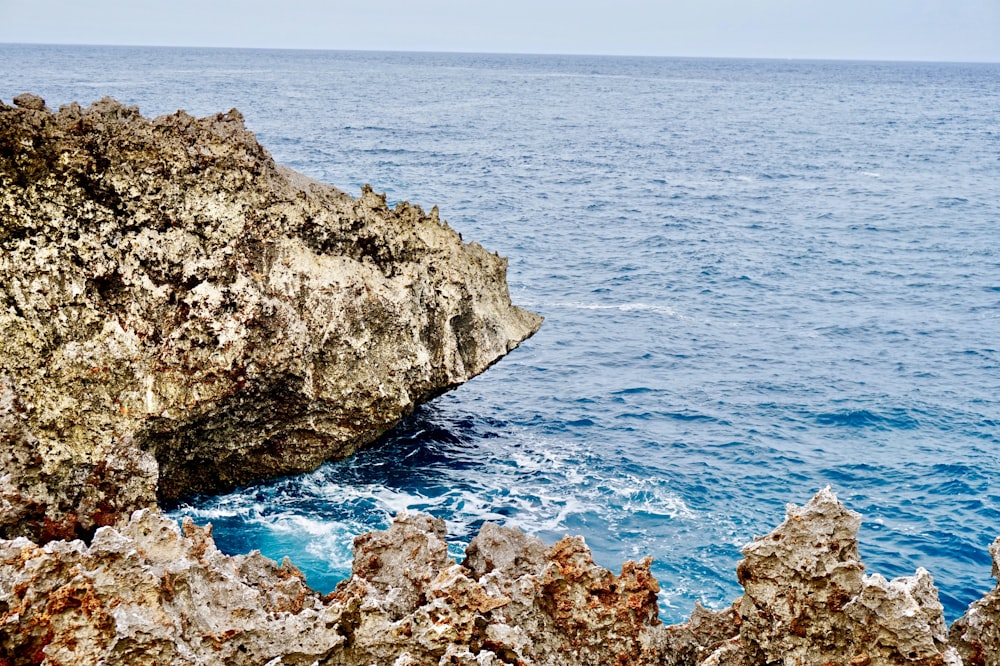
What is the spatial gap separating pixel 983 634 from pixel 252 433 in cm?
2053

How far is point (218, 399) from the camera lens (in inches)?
1013

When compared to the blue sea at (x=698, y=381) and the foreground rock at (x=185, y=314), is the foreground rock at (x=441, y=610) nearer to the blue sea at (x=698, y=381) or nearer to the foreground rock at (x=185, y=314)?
the foreground rock at (x=185, y=314)

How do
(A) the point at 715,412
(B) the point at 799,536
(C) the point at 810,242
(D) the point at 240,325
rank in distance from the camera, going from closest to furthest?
(B) the point at 799,536
(D) the point at 240,325
(A) the point at 715,412
(C) the point at 810,242

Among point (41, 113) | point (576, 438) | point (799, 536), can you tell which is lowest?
point (576, 438)

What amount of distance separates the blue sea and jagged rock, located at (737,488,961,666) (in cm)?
976

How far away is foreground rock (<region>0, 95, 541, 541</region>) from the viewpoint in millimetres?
23422

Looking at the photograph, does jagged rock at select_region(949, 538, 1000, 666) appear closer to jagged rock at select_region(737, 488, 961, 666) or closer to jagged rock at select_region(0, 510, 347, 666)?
jagged rock at select_region(737, 488, 961, 666)

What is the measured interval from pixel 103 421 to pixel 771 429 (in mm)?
25945

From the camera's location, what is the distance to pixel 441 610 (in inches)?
582

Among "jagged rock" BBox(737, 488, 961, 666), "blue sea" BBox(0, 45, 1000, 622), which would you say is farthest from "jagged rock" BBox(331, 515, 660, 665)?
"blue sea" BBox(0, 45, 1000, 622)

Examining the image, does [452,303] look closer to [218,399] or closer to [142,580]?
[218,399]

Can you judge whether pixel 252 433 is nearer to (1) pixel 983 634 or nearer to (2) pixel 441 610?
(2) pixel 441 610

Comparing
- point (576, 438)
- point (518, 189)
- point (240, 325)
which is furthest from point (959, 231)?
point (240, 325)

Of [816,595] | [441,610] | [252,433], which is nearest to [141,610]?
[441,610]
